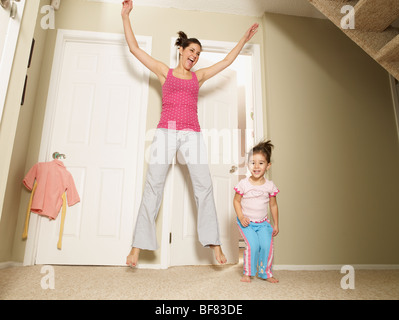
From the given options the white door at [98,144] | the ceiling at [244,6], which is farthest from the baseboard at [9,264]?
the ceiling at [244,6]

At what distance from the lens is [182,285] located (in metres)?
1.55

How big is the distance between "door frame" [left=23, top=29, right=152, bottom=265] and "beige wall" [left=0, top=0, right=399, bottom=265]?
0.05 m

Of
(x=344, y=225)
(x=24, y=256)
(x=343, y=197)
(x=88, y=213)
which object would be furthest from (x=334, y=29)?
(x=24, y=256)

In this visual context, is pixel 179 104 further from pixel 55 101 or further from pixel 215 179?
pixel 55 101

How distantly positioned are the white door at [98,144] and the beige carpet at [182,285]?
7.4 inches

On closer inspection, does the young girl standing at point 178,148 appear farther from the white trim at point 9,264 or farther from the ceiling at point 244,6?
the white trim at point 9,264

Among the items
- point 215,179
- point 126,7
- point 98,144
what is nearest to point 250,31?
point 126,7

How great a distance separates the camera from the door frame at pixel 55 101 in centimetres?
208

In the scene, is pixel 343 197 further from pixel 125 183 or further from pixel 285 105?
pixel 125 183

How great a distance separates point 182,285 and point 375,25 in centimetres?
187

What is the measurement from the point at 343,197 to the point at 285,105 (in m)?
0.93

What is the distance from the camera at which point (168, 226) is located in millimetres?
2168

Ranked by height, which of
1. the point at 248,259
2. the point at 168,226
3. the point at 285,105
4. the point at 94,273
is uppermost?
the point at 285,105

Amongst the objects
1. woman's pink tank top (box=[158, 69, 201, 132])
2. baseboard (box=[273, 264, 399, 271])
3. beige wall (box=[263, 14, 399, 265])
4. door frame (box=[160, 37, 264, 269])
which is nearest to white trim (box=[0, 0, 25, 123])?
woman's pink tank top (box=[158, 69, 201, 132])
